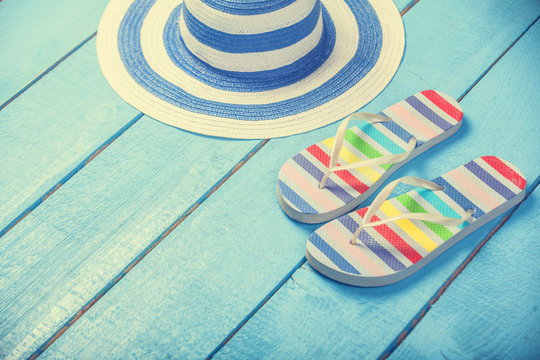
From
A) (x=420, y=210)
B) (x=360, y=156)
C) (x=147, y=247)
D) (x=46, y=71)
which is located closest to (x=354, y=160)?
(x=360, y=156)

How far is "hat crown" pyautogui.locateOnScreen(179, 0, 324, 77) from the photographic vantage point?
2.72 ft

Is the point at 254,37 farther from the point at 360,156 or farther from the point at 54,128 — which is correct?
the point at 54,128

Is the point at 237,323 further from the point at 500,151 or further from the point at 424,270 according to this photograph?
the point at 500,151

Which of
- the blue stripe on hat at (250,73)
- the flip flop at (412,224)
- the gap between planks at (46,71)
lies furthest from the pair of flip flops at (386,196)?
the gap between planks at (46,71)

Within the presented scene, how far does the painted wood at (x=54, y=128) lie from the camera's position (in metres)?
0.84

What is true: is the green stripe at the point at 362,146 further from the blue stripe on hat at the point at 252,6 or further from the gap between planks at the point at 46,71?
the gap between planks at the point at 46,71

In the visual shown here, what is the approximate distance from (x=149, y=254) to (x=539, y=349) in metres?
0.58

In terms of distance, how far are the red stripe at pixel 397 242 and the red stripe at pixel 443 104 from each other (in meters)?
0.26

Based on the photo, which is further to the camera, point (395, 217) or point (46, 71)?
point (46, 71)

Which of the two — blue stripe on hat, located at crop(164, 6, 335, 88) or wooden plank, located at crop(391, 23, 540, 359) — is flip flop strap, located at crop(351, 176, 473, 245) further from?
blue stripe on hat, located at crop(164, 6, 335, 88)

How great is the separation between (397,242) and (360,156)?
17cm

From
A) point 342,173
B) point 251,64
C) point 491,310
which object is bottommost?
point 491,310

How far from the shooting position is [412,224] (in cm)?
77

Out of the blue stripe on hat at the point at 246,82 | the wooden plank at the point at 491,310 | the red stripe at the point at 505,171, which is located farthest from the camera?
the blue stripe on hat at the point at 246,82
